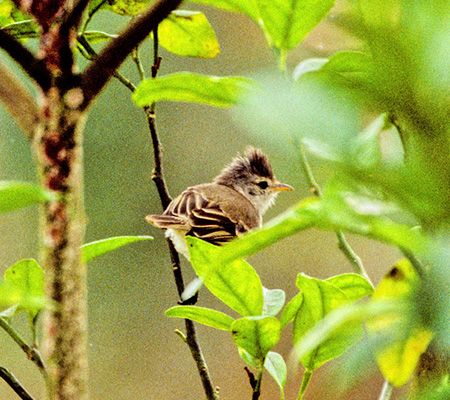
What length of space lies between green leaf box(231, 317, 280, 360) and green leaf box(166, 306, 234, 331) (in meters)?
0.04

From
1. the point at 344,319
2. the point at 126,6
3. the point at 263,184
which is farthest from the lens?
the point at 263,184

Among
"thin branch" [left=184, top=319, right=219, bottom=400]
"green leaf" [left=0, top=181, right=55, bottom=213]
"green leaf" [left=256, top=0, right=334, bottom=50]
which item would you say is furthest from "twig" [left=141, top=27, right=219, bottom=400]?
"green leaf" [left=0, top=181, right=55, bottom=213]

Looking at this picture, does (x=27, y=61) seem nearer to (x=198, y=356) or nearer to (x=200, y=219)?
(x=198, y=356)

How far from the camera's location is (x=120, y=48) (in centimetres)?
44

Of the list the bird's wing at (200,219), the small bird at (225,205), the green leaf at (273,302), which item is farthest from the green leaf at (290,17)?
the bird's wing at (200,219)

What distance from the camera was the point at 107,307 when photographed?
10.8ft

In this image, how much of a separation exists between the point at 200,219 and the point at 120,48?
1.95 metres

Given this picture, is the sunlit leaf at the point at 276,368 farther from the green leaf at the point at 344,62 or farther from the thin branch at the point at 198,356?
the green leaf at the point at 344,62

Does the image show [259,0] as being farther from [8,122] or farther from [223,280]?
[8,122]

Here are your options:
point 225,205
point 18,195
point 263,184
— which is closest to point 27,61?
point 18,195

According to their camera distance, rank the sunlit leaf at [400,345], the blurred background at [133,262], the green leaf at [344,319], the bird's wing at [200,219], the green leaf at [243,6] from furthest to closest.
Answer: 1. the blurred background at [133,262]
2. the bird's wing at [200,219]
3. the green leaf at [243,6]
4. the sunlit leaf at [400,345]
5. the green leaf at [344,319]

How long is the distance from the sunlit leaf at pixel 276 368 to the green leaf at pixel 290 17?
1.22ft

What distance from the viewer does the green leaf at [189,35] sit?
2.75ft

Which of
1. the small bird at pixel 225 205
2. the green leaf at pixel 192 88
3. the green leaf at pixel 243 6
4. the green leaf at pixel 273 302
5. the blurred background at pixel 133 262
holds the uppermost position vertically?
the green leaf at pixel 243 6
